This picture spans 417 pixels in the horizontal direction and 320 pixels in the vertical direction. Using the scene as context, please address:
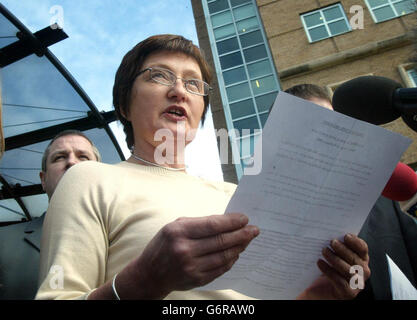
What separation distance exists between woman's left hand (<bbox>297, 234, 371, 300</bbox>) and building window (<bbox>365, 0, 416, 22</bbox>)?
10.7 metres

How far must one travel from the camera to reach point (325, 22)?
9.88 meters

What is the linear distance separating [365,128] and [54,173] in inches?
99.4

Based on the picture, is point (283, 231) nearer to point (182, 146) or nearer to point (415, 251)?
point (182, 146)

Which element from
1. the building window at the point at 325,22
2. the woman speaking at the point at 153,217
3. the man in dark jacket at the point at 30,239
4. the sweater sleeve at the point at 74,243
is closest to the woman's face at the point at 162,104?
the woman speaking at the point at 153,217

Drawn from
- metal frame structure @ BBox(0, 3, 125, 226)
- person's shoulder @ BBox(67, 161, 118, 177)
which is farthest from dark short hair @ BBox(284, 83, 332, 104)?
metal frame structure @ BBox(0, 3, 125, 226)

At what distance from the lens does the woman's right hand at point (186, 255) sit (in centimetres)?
67

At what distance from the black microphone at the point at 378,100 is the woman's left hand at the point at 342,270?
414 millimetres

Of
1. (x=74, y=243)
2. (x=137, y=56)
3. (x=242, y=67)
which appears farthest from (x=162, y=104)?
(x=242, y=67)

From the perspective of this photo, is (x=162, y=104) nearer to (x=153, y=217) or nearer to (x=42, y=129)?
(x=153, y=217)

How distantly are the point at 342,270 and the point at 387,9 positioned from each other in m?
11.2

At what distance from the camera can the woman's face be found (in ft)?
4.47

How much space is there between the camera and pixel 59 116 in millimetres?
6250
